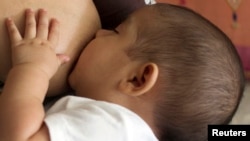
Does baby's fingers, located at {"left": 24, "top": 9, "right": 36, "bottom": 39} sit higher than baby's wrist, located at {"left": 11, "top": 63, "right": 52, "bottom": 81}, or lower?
higher

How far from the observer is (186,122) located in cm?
91

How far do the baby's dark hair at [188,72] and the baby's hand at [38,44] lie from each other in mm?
143

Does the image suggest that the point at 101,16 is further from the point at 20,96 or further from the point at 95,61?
the point at 20,96

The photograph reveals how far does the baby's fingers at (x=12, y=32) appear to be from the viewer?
86cm

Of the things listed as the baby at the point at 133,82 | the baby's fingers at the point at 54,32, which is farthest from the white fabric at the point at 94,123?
the baby's fingers at the point at 54,32

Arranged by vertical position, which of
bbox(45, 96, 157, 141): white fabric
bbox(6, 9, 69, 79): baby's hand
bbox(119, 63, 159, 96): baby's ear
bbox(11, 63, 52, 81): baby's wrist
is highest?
bbox(6, 9, 69, 79): baby's hand

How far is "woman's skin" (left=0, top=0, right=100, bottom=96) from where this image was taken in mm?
881

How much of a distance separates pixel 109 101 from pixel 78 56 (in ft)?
0.39

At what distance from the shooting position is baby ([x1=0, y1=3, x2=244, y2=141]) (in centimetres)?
81

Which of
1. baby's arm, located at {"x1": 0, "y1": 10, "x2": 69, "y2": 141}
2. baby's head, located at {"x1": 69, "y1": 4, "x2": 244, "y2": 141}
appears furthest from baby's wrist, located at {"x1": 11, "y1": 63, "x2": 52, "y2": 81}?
baby's head, located at {"x1": 69, "y1": 4, "x2": 244, "y2": 141}

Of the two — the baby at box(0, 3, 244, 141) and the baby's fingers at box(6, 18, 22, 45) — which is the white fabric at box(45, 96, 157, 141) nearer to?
the baby at box(0, 3, 244, 141)

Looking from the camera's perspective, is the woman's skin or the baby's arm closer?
the baby's arm

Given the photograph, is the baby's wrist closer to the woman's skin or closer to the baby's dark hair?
the woman's skin

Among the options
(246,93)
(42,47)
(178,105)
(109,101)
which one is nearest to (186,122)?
(178,105)
